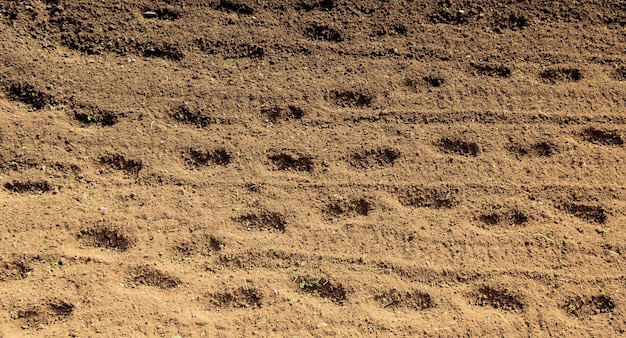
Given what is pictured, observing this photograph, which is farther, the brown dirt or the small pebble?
the small pebble

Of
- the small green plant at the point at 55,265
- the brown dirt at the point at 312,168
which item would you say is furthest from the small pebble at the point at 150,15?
the small green plant at the point at 55,265

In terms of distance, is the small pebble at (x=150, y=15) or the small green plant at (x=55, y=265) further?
the small pebble at (x=150, y=15)

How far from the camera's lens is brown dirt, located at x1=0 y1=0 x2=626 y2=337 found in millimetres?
2863

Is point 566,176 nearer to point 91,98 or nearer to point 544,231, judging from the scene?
point 544,231

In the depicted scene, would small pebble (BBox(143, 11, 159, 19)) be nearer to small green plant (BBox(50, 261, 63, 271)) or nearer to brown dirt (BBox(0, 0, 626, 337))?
brown dirt (BBox(0, 0, 626, 337))

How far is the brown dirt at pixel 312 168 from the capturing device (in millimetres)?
2863

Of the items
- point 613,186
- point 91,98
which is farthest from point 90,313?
point 613,186

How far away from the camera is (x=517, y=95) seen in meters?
3.18

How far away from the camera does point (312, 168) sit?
3.06m

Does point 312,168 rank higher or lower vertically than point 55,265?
higher

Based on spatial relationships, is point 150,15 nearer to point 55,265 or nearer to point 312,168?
point 312,168

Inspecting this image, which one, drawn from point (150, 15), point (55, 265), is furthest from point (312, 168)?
point (55, 265)

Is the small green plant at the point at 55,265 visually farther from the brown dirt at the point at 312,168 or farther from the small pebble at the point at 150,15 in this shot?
the small pebble at the point at 150,15

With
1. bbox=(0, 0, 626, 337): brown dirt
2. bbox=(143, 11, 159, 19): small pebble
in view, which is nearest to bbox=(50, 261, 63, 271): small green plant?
bbox=(0, 0, 626, 337): brown dirt
